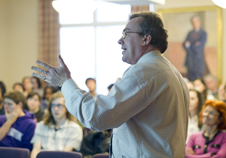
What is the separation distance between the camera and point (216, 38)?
7.25 meters

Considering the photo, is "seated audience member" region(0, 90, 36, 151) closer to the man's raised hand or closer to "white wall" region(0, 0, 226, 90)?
the man's raised hand

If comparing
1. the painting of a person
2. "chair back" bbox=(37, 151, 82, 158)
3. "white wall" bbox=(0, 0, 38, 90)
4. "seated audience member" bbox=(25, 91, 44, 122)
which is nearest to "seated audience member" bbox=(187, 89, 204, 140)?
"chair back" bbox=(37, 151, 82, 158)

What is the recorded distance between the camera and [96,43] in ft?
27.6

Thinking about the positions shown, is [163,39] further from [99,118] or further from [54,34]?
[54,34]

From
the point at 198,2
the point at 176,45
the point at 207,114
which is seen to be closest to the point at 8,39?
the point at 176,45

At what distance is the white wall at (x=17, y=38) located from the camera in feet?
28.2

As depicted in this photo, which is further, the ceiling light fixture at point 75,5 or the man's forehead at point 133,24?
the ceiling light fixture at point 75,5

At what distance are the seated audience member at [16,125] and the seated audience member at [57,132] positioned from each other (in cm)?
14

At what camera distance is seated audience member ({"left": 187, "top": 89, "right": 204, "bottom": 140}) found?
3.92m

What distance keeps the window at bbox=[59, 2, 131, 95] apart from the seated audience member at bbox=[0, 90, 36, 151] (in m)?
4.42

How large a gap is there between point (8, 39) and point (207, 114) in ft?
22.1

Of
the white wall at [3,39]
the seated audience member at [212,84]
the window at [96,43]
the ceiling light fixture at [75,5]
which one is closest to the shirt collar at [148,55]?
the ceiling light fixture at [75,5]

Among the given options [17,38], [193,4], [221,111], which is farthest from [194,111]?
[17,38]

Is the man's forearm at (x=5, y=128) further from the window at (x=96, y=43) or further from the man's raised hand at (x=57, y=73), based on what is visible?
the window at (x=96, y=43)
